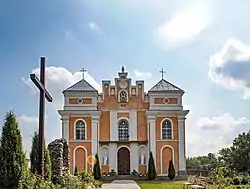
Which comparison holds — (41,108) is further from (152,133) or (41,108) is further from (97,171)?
(152,133)

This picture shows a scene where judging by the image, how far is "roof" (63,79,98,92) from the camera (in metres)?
39.5

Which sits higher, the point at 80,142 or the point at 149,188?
the point at 80,142

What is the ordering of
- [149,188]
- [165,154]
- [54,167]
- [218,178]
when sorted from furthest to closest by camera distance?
[165,154]
[149,188]
[54,167]
[218,178]

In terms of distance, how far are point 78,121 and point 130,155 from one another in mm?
5360

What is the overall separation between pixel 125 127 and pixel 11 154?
2802 cm

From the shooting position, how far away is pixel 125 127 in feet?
130

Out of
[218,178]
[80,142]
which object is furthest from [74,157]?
[218,178]

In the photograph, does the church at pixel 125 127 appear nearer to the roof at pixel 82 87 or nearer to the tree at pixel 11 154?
the roof at pixel 82 87

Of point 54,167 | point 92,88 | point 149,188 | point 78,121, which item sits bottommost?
point 149,188

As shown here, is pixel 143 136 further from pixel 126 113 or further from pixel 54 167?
pixel 54 167

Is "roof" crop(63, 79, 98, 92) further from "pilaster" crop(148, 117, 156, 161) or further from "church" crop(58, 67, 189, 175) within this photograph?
"pilaster" crop(148, 117, 156, 161)

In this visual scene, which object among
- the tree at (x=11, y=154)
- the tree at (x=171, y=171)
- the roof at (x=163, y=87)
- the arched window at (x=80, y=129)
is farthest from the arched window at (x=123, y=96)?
the tree at (x=11, y=154)

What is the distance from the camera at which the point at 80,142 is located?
3841 cm

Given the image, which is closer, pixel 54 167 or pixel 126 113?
pixel 54 167
